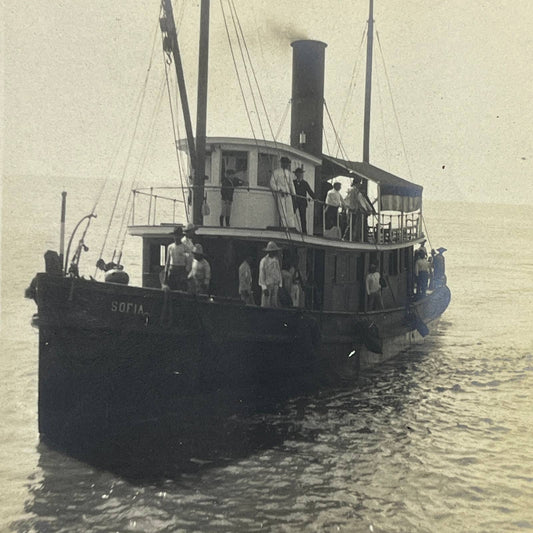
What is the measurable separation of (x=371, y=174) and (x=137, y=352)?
9540 millimetres

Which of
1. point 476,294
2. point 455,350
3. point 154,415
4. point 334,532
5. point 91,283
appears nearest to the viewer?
point 334,532

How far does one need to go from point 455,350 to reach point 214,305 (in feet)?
37.7

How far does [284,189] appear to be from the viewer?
496 inches

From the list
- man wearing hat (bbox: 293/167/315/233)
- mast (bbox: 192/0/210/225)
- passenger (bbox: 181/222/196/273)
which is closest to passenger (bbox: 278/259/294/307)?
man wearing hat (bbox: 293/167/315/233)

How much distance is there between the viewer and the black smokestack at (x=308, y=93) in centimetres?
1559

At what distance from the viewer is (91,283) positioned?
9.31 meters

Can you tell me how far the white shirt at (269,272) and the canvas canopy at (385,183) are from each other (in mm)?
4782

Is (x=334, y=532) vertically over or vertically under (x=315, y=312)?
under

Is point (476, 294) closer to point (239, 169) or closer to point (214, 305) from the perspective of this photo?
point (239, 169)

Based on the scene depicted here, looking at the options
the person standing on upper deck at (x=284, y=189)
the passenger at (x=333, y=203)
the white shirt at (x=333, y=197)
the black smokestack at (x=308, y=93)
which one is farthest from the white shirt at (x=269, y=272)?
the black smokestack at (x=308, y=93)

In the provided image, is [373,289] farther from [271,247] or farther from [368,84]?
[368,84]

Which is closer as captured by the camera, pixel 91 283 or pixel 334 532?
pixel 334 532

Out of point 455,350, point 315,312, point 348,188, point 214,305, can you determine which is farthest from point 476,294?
point 214,305

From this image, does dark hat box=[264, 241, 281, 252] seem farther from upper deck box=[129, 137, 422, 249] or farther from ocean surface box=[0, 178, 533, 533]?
ocean surface box=[0, 178, 533, 533]
